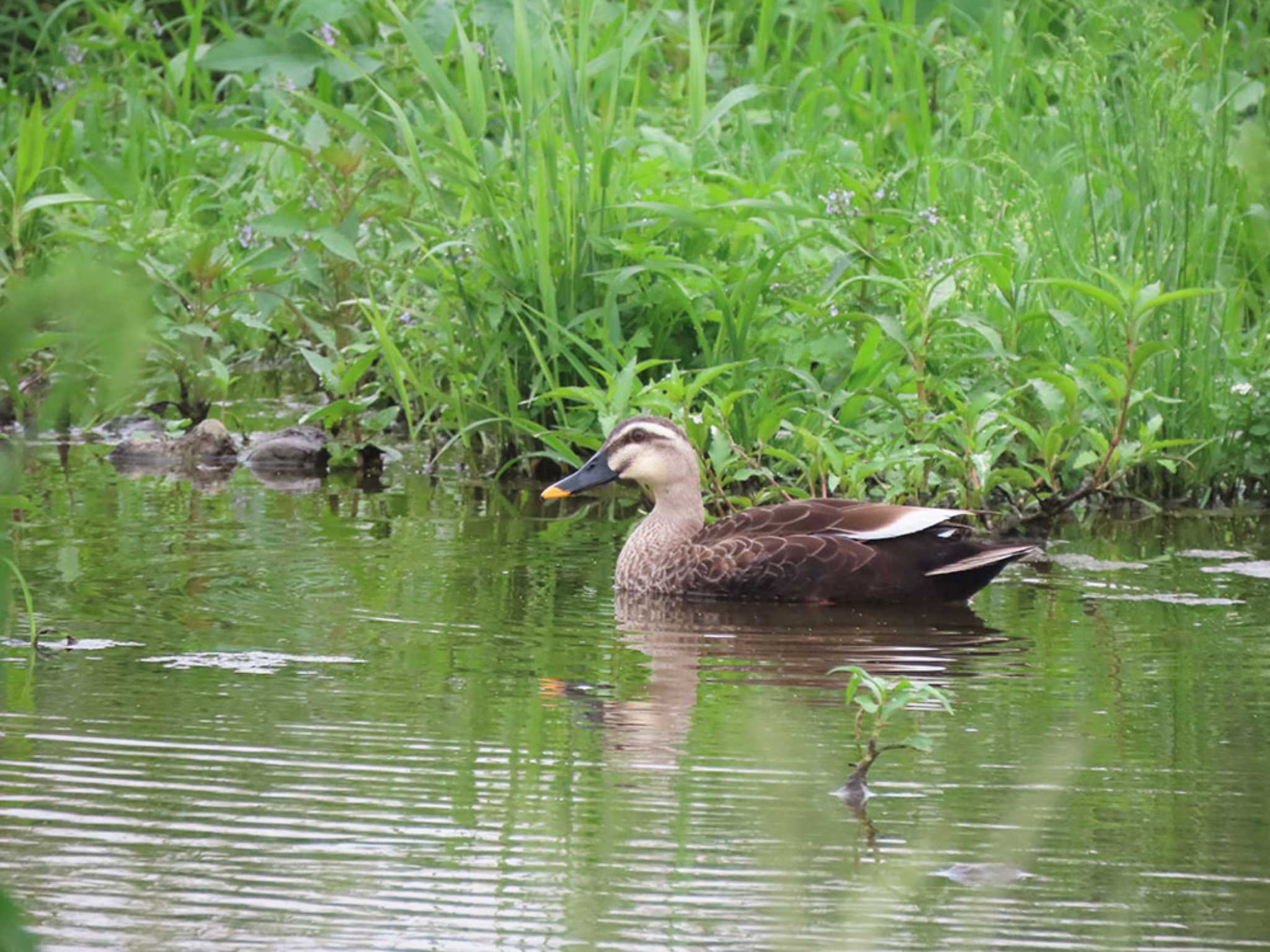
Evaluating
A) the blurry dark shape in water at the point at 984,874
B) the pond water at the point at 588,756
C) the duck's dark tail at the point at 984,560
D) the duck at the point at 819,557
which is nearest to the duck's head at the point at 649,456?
the duck at the point at 819,557

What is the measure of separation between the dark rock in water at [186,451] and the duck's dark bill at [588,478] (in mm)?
2227

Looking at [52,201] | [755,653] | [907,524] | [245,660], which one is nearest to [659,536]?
[907,524]

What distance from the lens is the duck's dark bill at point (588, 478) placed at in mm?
6633

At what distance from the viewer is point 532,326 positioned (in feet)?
25.7

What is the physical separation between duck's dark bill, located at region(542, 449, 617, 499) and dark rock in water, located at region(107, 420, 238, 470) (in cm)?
223

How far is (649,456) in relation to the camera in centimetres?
650

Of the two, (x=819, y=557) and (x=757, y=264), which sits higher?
(x=757, y=264)

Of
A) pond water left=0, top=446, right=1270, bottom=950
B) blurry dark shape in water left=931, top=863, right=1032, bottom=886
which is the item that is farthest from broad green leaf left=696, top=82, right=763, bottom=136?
blurry dark shape in water left=931, top=863, right=1032, bottom=886

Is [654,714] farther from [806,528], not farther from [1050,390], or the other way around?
[1050,390]

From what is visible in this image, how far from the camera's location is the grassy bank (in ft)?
23.3

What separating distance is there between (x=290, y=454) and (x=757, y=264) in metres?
2.17

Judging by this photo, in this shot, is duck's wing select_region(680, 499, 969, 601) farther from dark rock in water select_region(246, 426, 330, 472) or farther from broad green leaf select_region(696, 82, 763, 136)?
dark rock in water select_region(246, 426, 330, 472)

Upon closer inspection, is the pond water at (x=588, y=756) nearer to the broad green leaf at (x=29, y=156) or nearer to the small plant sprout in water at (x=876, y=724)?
the small plant sprout in water at (x=876, y=724)

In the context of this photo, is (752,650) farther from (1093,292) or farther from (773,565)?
(1093,292)
